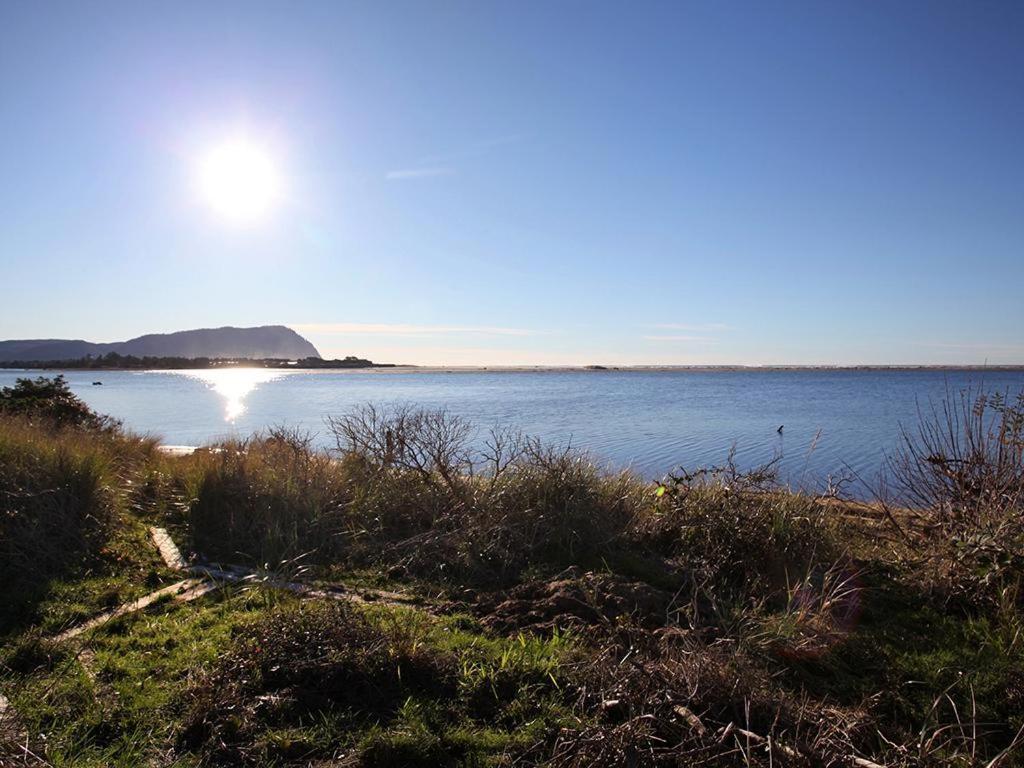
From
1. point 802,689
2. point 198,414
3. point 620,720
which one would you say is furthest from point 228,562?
point 198,414

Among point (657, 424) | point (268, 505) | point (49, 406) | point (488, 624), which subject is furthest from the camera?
point (657, 424)

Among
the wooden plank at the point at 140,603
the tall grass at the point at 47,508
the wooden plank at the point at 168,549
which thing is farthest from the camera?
the wooden plank at the point at 168,549

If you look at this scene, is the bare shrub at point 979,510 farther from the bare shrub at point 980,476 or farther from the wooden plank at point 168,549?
the wooden plank at point 168,549

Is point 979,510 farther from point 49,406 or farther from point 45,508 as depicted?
point 49,406

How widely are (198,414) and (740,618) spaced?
37.6m

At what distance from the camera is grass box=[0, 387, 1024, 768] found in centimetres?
393

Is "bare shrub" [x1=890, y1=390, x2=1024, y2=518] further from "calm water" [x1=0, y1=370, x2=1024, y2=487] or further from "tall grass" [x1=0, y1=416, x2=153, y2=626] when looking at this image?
"tall grass" [x1=0, y1=416, x2=153, y2=626]

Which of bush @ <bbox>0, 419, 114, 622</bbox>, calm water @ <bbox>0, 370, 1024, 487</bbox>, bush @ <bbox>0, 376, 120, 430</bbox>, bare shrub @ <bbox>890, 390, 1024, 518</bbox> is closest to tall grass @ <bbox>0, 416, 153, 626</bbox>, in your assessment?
bush @ <bbox>0, 419, 114, 622</bbox>

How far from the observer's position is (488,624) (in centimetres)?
592

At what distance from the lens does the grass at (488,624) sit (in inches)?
155

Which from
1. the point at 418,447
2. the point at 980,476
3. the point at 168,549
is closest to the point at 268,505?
the point at 168,549

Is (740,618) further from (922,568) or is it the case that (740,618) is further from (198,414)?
(198,414)

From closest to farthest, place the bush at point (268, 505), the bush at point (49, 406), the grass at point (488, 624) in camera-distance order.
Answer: the grass at point (488, 624)
the bush at point (268, 505)
the bush at point (49, 406)

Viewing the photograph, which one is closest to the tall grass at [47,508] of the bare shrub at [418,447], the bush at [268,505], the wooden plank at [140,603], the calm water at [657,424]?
the wooden plank at [140,603]
